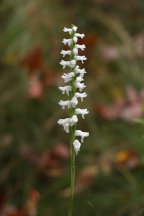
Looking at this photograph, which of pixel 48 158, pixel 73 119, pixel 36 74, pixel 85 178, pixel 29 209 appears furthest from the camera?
pixel 36 74

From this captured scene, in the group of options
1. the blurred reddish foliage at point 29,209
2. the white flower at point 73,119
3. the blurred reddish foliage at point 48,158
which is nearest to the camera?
the white flower at point 73,119

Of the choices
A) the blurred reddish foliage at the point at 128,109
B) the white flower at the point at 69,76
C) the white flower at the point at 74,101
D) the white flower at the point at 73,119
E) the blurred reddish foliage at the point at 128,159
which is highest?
the blurred reddish foliage at the point at 128,109

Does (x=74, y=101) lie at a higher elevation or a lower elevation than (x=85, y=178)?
lower

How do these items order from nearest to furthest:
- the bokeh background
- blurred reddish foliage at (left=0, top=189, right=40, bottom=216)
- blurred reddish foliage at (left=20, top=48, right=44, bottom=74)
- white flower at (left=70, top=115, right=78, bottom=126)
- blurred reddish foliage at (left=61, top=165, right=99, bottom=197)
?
1. white flower at (left=70, top=115, right=78, bottom=126)
2. blurred reddish foliage at (left=0, top=189, right=40, bottom=216)
3. the bokeh background
4. blurred reddish foliage at (left=61, top=165, right=99, bottom=197)
5. blurred reddish foliage at (left=20, top=48, right=44, bottom=74)

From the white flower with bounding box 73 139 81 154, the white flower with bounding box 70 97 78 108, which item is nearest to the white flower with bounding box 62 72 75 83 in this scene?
the white flower with bounding box 70 97 78 108

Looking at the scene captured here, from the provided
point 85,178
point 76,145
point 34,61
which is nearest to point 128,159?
point 85,178

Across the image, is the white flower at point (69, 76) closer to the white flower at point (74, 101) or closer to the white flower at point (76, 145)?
the white flower at point (74, 101)

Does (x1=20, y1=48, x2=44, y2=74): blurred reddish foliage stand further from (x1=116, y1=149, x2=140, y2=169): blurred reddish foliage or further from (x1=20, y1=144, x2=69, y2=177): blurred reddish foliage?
(x1=116, y1=149, x2=140, y2=169): blurred reddish foliage

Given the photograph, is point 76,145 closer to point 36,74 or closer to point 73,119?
point 73,119

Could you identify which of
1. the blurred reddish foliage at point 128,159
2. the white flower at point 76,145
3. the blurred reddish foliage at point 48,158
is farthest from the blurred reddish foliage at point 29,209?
the white flower at point 76,145
